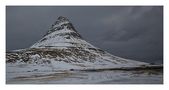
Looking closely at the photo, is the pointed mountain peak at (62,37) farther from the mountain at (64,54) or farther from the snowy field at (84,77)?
the snowy field at (84,77)

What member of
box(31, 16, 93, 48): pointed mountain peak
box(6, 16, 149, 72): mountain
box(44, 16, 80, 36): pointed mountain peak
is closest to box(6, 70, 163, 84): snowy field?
box(6, 16, 149, 72): mountain

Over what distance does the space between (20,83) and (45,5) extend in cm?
125

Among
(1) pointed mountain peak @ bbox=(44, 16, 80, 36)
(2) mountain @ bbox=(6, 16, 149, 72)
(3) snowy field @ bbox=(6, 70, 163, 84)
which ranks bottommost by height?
(3) snowy field @ bbox=(6, 70, 163, 84)

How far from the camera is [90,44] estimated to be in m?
4.61

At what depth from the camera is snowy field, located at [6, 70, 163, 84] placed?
14.8ft

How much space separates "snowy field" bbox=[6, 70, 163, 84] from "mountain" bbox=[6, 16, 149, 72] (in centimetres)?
9

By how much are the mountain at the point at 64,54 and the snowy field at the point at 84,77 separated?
91 mm

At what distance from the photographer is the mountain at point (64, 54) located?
4539 millimetres

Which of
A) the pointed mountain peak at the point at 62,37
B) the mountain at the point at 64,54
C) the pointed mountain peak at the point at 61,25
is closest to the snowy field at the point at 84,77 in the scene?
the mountain at the point at 64,54

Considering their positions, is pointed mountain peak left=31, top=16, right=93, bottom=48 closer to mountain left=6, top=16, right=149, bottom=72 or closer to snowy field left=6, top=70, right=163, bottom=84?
mountain left=6, top=16, right=149, bottom=72

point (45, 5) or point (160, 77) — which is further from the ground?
point (45, 5)
